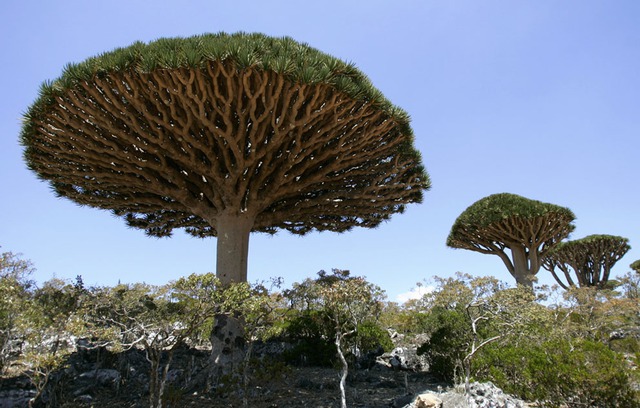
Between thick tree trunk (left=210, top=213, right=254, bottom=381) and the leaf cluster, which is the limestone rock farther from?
the leaf cluster

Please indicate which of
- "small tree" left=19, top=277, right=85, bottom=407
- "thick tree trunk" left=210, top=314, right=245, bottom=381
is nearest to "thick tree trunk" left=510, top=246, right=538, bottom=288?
"thick tree trunk" left=210, top=314, right=245, bottom=381

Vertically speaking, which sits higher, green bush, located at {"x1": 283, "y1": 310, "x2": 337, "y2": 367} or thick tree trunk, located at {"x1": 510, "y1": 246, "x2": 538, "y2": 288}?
thick tree trunk, located at {"x1": 510, "y1": 246, "x2": 538, "y2": 288}

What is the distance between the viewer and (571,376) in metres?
5.75

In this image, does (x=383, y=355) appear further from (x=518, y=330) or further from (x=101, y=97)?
(x=101, y=97)

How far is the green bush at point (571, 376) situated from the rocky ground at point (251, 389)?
1.52 ft

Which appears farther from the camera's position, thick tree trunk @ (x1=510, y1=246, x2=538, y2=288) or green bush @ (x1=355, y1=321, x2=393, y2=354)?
thick tree trunk @ (x1=510, y1=246, x2=538, y2=288)

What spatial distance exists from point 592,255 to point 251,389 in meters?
25.8

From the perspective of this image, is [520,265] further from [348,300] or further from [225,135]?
[225,135]

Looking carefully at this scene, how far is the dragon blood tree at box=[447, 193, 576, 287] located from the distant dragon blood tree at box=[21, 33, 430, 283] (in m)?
8.21

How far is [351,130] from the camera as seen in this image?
930cm

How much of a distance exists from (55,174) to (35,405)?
5.50 meters

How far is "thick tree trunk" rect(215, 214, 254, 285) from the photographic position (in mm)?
9438

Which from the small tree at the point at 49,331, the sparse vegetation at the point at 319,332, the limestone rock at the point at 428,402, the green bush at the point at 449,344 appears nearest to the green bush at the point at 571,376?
the sparse vegetation at the point at 319,332

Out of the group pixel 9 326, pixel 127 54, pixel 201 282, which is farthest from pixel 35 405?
pixel 127 54
